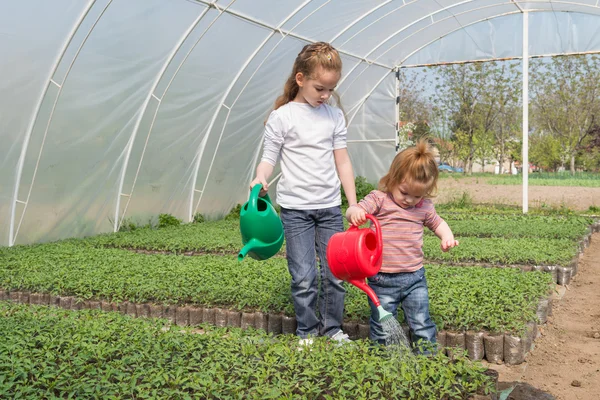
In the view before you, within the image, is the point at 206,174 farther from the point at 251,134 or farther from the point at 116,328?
the point at 116,328

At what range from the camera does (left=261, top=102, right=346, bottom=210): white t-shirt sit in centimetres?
357

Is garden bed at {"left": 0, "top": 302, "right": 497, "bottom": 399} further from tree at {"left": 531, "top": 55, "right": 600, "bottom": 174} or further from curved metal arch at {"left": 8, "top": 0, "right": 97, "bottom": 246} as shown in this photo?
tree at {"left": 531, "top": 55, "right": 600, "bottom": 174}

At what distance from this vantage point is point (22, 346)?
3256 mm

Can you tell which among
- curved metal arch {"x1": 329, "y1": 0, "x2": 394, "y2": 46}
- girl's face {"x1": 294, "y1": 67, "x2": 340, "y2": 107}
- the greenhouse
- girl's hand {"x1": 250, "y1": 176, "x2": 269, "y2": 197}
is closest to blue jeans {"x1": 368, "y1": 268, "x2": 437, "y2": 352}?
the greenhouse

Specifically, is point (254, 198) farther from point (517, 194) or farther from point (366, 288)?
point (517, 194)

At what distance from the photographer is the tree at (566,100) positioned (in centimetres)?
Result: 1263

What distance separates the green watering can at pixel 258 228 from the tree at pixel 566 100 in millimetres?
10803

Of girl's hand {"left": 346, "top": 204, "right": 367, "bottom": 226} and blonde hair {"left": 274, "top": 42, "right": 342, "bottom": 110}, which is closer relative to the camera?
girl's hand {"left": 346, "top": 204, "right": 367, "bottom": 226}

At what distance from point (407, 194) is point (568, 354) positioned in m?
1.61

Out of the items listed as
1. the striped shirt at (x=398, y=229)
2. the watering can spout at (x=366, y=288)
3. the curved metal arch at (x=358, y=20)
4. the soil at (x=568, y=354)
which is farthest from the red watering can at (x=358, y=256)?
the curved metal arch at (x=358, y=20)

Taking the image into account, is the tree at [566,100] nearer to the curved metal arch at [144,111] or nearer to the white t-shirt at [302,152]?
the curved metal arch at [144,111]

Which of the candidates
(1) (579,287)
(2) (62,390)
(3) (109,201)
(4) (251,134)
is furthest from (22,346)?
→ (4) (251,134)

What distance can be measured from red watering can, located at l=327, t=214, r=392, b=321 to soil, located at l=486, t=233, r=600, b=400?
104cm

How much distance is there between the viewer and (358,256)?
300 centimetres
